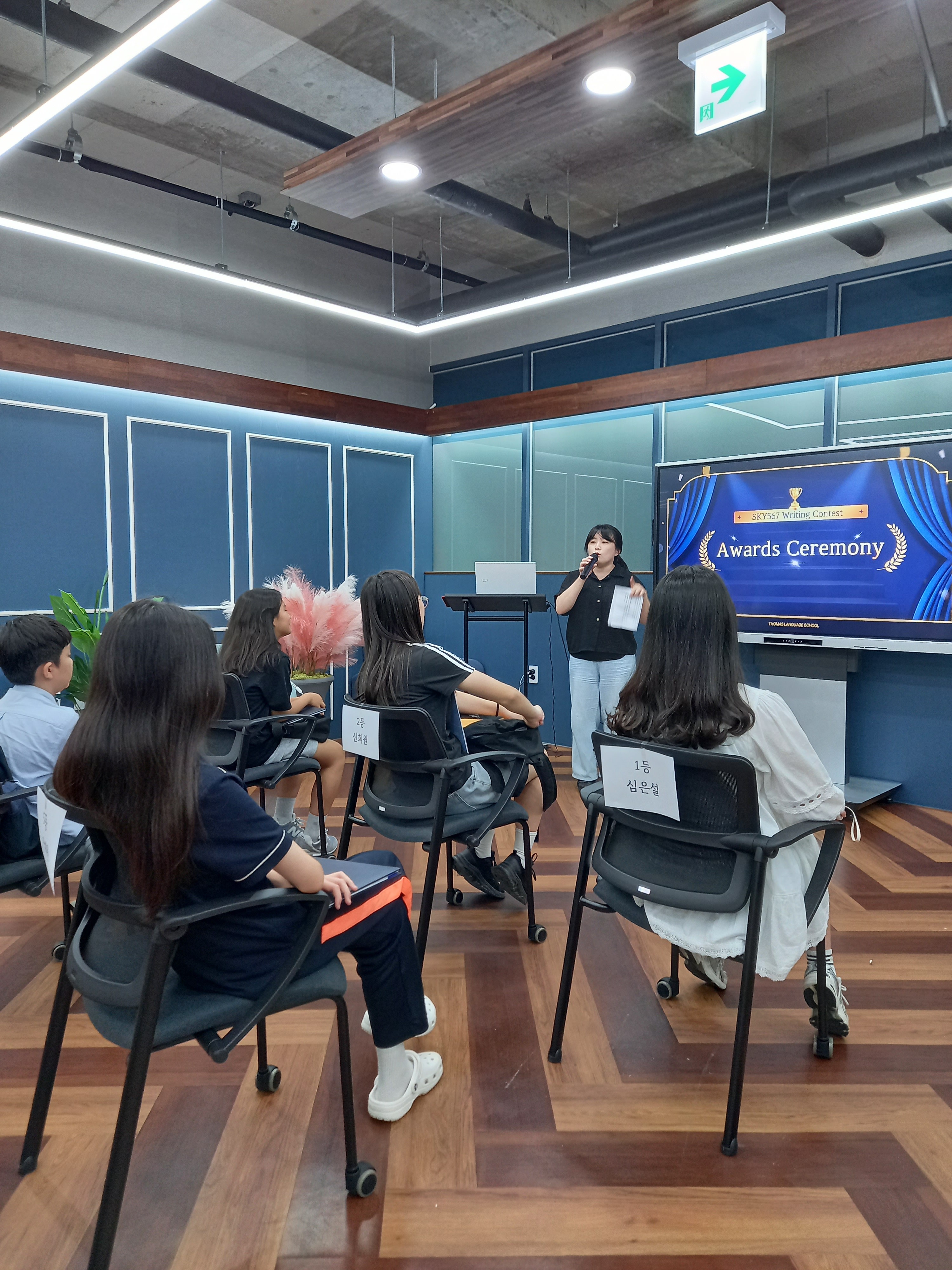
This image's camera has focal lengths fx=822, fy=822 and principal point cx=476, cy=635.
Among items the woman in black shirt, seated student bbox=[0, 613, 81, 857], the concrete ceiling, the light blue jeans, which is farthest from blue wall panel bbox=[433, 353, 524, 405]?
seated student bbox=[0, 613, 81, 857]

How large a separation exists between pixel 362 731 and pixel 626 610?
244cm

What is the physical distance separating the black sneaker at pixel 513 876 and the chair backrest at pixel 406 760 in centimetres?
59

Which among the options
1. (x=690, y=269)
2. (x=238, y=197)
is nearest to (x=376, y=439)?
(x=238, y=197)

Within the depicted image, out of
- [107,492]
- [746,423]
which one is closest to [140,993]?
[107,492]

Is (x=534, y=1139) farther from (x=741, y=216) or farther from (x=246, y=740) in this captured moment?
(x=741, y=216)

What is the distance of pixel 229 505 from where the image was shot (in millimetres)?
5730

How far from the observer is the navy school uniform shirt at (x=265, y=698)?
3.31 m

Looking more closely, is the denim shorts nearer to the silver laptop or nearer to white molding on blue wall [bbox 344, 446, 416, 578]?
the silver laptop

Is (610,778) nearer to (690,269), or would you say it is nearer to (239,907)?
(239,907)

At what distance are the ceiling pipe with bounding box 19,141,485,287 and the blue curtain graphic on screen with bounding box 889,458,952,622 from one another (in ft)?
13.0

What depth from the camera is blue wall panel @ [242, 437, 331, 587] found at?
590 cm

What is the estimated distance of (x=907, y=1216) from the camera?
1.56 m

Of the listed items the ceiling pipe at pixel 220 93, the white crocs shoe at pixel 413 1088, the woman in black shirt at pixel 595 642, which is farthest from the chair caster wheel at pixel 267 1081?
the woman in black shirt at pixel 595 642

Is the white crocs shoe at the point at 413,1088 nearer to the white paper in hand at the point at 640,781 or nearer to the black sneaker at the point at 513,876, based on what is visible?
the white paper in hand at the point at 640,781
